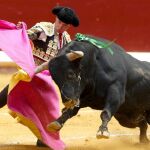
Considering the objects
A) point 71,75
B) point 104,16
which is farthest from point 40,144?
point 104,16

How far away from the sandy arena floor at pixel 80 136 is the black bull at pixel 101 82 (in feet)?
0.93

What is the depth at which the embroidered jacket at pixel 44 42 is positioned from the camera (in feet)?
17.4

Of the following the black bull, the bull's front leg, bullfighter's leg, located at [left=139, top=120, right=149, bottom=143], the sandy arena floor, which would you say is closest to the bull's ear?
the black bull

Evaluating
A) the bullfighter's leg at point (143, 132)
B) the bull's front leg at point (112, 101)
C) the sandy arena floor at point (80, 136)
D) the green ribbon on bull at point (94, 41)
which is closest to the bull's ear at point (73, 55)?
the green ribbon on bull at point (94, 41)

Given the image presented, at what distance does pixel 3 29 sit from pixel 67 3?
4580 millimetres

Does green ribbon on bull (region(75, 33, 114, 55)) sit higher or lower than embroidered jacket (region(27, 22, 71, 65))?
higher

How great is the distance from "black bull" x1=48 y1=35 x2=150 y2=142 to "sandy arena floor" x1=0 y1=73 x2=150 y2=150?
282 mm

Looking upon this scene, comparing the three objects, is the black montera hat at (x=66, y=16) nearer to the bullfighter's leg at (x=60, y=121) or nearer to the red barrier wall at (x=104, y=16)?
the bullfighter's leg at (x=60, y=121)

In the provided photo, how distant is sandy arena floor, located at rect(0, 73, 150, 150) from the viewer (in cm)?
553

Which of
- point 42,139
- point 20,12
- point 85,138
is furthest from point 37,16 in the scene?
point 42,139

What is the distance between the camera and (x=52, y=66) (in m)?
4.68

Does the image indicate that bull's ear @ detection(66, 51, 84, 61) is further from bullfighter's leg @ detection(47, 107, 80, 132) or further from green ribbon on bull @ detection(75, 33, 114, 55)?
bullfighter's leg @ detection(47, 107, 80, 132)

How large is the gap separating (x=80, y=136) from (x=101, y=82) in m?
1.24

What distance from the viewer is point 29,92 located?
209 inches
